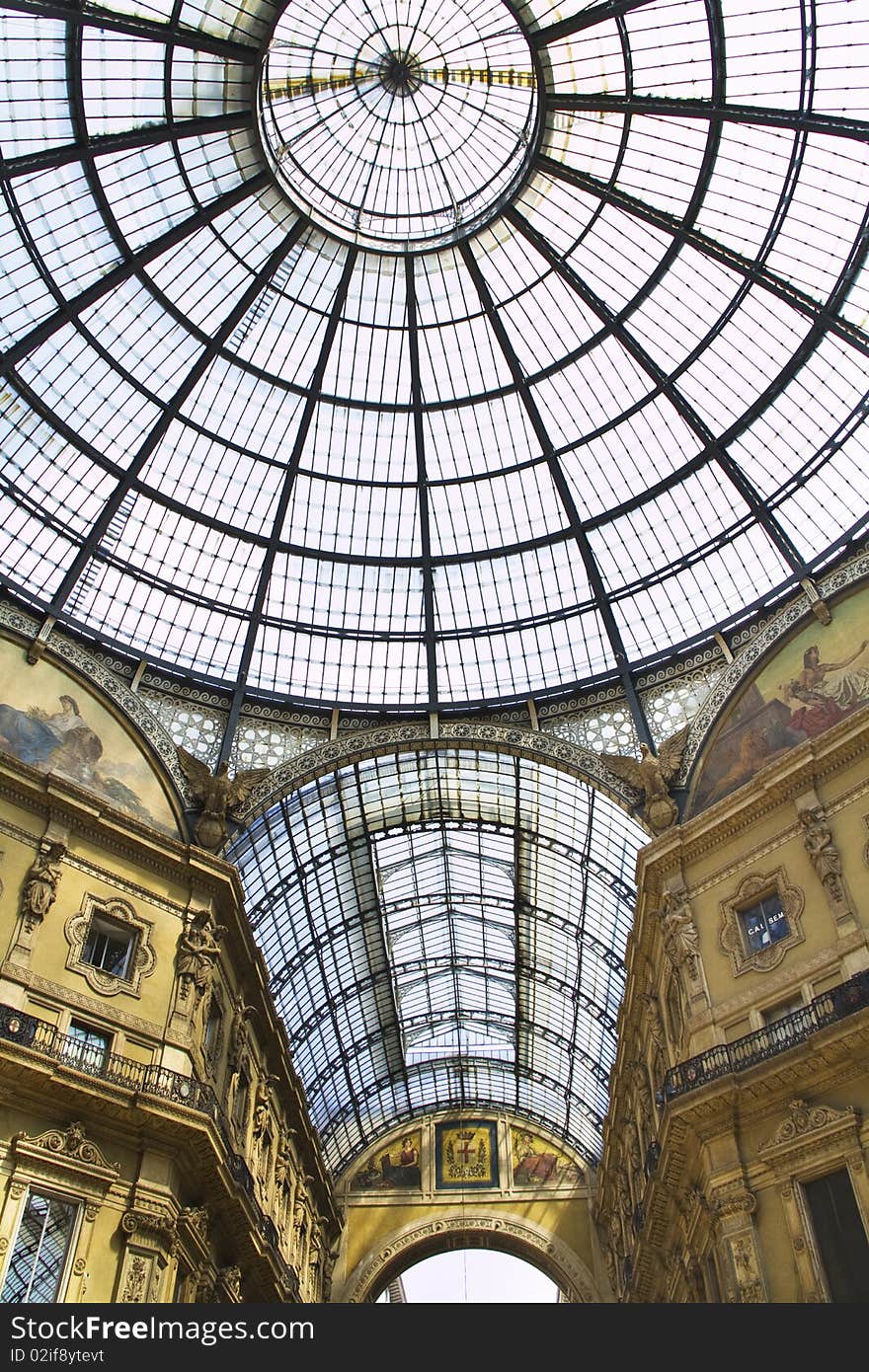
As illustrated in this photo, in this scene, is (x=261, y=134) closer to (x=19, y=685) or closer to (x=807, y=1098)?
(x=19, y=685)

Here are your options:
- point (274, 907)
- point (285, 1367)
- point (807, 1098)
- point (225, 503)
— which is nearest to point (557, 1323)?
point (285, 1367)

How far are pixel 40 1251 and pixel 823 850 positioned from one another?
17.0m

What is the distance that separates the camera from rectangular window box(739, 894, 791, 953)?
2330cm

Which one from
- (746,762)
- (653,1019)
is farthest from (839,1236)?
(746,762)

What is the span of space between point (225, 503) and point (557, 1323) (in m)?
27.1

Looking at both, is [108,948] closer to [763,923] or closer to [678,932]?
[678,932]

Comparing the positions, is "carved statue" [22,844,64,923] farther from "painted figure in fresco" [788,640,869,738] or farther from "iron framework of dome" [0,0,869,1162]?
"painted figure in fresco" [788,640,869,738]

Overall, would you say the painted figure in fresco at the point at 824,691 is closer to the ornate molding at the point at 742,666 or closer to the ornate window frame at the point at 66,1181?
the ornate molding at the point at 742,666

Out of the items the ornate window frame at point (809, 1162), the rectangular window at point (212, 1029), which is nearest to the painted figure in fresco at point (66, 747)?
the rectangular window at point (212, 1029)

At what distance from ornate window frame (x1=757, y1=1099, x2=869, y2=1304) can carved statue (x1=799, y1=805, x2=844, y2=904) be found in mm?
4367

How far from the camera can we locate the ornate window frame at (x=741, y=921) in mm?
22797

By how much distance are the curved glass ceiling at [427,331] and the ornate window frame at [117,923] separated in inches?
335

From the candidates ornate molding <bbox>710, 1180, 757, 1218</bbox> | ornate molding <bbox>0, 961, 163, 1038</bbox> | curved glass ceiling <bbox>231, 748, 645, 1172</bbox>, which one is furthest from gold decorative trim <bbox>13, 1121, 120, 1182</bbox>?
curved glass ceiling <bbox>231, 748, 645, 1172</bbox>

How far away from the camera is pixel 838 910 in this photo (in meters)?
21.8
